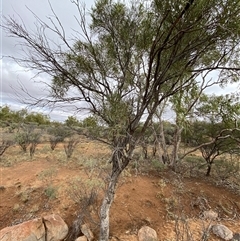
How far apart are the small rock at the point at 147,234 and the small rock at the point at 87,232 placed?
3.24 ft

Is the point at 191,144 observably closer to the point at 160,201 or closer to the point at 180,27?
the point at 160,201

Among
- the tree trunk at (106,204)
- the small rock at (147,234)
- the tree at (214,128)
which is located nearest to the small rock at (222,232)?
the small rock at (147,234)

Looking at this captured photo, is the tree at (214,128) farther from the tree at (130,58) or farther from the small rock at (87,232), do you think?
the small rock at (87,232)

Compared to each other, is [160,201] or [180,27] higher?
[180,27]

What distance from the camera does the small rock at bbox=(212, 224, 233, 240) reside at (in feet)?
13.6

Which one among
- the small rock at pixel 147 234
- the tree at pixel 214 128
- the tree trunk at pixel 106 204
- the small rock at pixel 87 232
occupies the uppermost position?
the tree at pixel 214 128

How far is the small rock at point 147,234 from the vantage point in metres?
3.96

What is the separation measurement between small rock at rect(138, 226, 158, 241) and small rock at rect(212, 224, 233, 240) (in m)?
1.36

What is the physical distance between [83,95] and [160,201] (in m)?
3.80

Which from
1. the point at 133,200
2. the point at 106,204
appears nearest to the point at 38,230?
the point at 106,204

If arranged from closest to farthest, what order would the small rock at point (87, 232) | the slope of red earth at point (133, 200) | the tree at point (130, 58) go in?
1. the tree at point (130, 58)
2. the small rock at point (87, 232)
3. the slope of red earth at point (133, 200)

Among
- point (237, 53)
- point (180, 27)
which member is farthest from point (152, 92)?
point (237, 53)

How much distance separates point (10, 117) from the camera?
869 inches

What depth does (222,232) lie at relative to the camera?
13.9 ft
